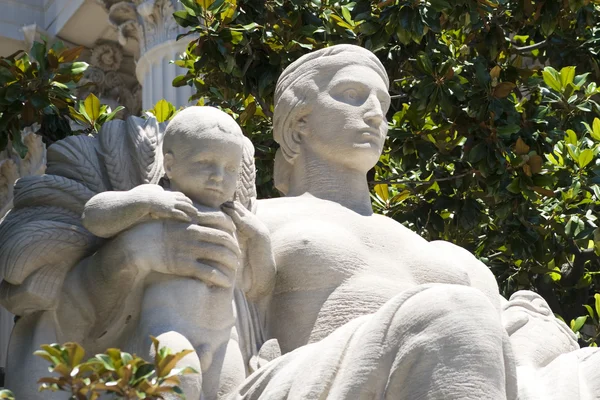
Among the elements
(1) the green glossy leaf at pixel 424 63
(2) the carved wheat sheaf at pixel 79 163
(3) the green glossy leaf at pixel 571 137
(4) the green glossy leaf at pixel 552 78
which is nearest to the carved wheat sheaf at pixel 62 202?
(2) the carved wheat sheaf at pixel 79 163

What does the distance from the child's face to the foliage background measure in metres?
5.14

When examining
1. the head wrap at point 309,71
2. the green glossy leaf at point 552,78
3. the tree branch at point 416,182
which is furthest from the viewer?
the green glossy leaf at point 552,78

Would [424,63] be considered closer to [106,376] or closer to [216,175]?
[216,175]

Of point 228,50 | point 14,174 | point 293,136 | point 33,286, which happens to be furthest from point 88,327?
point 14,174

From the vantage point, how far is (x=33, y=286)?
7.61 metres

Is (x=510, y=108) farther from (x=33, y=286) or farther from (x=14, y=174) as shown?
(x=14, y=174)

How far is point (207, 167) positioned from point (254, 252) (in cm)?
45

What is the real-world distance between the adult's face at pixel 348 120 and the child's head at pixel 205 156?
0.88 m

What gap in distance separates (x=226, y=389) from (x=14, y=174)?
17709mm

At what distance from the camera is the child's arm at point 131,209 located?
7.48 metres

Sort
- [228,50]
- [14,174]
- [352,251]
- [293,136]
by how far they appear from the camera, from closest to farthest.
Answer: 1. [352,251]
2. [293,136]
3. [228,50]
4. [14,174]

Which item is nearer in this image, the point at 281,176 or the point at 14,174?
the point at 281,176

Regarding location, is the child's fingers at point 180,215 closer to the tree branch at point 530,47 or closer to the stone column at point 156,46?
the tree branch at point 530,47

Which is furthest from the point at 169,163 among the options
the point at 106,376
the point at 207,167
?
the point at 106,376
